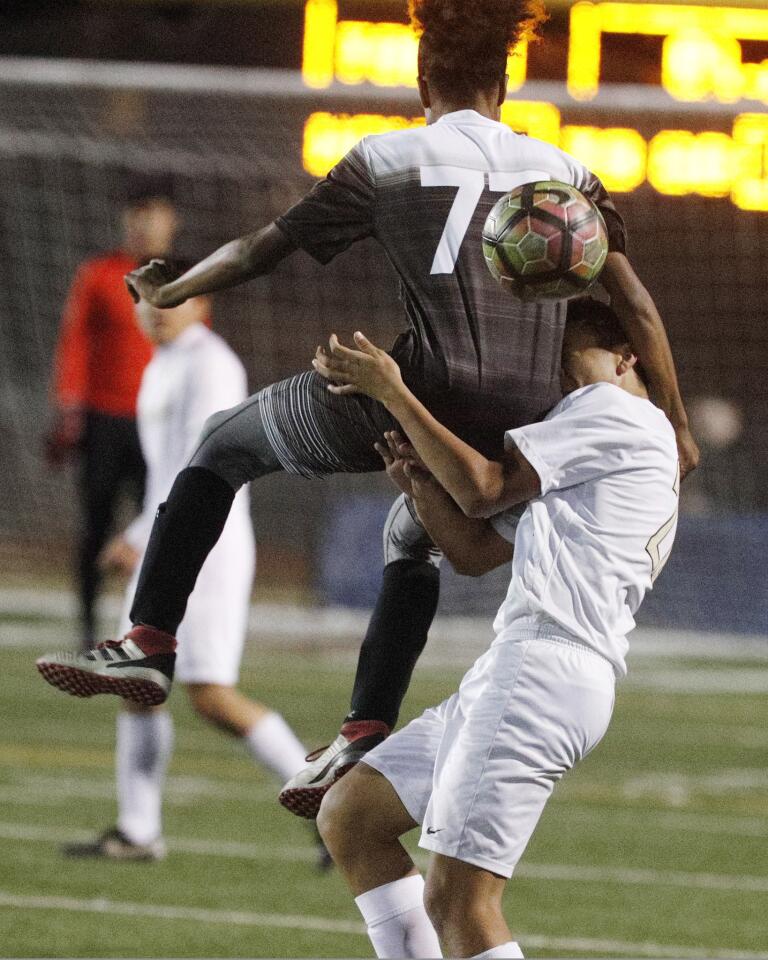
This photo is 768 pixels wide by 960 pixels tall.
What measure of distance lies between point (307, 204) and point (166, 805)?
5.48m

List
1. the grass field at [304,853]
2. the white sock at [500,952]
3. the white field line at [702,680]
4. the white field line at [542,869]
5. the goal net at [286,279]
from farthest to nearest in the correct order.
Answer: the white field line at [702,680] < the goal net at [286,279] < the white field line at [542,869] < the grass field at [304,853] < the white sock at [500,952]

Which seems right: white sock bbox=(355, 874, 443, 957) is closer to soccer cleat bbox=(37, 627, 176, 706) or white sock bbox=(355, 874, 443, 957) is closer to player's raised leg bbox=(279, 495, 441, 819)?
player's raised leg bbox=(279, 495, 441, 819)

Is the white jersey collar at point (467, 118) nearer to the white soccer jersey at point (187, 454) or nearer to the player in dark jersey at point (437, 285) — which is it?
the player in dark jersey at point (437, 285)

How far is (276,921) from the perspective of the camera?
6750mm

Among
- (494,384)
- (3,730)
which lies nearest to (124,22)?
(3,730)

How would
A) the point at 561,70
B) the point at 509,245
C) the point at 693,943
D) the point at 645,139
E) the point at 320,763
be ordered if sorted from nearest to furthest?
the point at 509,245
the point at 320,763
the point at 693,943
the point at 645,139
the point at 561,70

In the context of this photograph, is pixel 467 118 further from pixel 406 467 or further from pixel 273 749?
pixel 273 749

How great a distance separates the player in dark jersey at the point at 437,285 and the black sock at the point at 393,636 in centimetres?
41

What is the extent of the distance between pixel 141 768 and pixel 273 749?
54 centimetres

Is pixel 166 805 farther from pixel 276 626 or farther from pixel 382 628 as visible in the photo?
pixel 276 626

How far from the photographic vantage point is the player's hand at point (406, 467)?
13.6 feet

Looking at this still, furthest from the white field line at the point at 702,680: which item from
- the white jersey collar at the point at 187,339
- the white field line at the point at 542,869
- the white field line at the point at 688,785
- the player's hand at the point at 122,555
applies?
the white jersey collar at the point at 187,339

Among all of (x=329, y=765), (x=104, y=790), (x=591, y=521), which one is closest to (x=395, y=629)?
(x=329, y=765)

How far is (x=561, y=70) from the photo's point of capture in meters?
15.2
